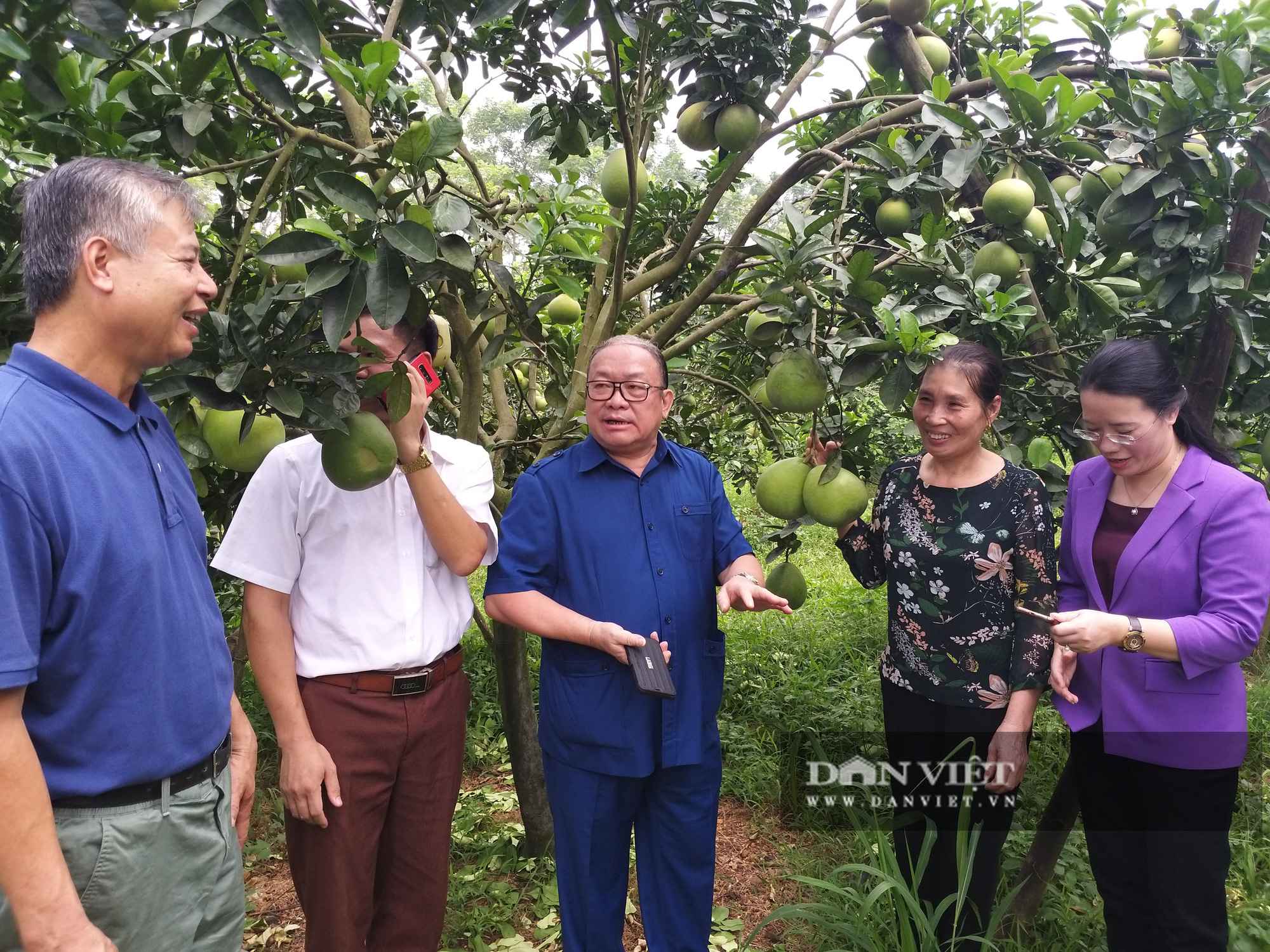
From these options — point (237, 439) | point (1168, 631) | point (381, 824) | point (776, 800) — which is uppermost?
point (237, 439)

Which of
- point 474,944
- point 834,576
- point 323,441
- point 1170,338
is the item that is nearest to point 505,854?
point 474,944

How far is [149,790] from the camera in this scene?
1174 mm

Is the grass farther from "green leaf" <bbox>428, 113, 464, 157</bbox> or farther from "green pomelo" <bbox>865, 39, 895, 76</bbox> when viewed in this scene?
"green pomelo" <bbox>865, 39, 895, 76</bbox>

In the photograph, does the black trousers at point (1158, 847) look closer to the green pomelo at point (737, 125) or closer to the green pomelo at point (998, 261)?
the green pomelo at point (998, 261)

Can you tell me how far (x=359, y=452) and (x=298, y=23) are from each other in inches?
23.8

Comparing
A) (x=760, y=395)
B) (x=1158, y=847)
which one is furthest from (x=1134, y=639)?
(x=760, y=395)

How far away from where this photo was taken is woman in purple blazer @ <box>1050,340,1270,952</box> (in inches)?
64.1

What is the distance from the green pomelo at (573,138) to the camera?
253cm

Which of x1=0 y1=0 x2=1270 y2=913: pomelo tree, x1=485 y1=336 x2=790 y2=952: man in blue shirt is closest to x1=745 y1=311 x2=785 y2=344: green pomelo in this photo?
Result: x1=0 y1=0 x2=1270 y2=913: pomelo tree

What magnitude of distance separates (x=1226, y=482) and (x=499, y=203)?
170 centimetres

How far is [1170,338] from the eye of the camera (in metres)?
2.14

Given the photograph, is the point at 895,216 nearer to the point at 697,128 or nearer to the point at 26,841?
the point at 697,128

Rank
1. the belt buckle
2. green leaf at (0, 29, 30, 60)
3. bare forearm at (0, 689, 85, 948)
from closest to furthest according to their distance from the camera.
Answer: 1. bare forearm at (0, 689, 85, 948)
2. green leaf at (0, 29, 30, 60)
3. the belt buckle

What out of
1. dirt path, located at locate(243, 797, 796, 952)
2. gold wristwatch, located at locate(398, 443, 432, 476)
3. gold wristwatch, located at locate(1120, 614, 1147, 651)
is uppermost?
gold wristwatch, located at locate(398, 443, 432, 476)
